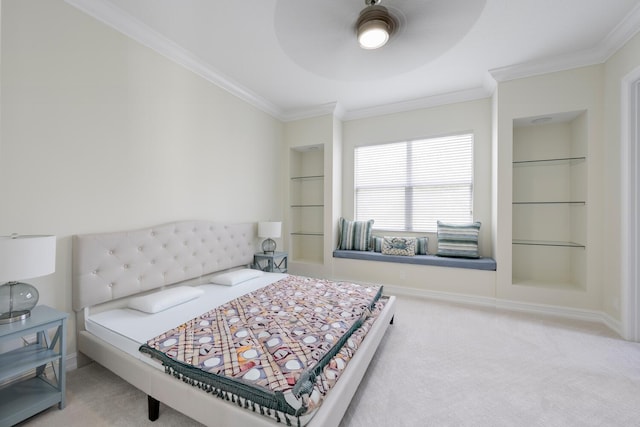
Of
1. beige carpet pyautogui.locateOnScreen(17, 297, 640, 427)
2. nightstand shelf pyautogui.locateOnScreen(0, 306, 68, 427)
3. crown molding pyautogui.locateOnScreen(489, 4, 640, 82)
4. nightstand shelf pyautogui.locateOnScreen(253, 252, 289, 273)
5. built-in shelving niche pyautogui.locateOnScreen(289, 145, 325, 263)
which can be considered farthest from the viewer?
built-in shelving niche pyautogui.locateOnScreen(289, 145, 325, 263)

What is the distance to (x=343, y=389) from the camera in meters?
1.37

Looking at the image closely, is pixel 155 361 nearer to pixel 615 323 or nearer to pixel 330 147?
pixel 330 147

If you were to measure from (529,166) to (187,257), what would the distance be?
170 inches

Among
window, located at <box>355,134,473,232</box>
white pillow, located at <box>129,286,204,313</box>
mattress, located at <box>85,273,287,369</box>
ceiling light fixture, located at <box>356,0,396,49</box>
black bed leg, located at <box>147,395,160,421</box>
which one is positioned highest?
ceiling light fixture, located at <box>356,0,396,49</box>

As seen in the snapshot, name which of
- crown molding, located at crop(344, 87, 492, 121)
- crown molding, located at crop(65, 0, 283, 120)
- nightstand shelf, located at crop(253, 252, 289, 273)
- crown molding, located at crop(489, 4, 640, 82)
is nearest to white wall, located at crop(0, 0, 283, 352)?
crown molding, located at crop(65, 0, 283, 120)

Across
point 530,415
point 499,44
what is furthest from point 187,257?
point 499,44

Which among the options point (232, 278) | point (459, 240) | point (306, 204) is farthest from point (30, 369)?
point (459, 240)

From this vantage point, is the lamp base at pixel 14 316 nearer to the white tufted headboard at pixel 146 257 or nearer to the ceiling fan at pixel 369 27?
the white tufted headboard at pixel 146 257

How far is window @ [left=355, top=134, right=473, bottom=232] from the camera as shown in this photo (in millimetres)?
3842

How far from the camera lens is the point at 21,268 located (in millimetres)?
Result: 1399

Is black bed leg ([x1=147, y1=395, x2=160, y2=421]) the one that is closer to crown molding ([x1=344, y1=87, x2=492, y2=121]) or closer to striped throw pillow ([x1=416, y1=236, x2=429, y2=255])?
striped throw pillow ([x1=416, y1=236, x2=429, y2=255])

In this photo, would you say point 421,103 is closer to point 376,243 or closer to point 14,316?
point 376,243

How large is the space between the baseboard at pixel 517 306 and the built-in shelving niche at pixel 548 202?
27 centimetres

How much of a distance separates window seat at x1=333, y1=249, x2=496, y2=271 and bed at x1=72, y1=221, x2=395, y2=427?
1.16 meters
